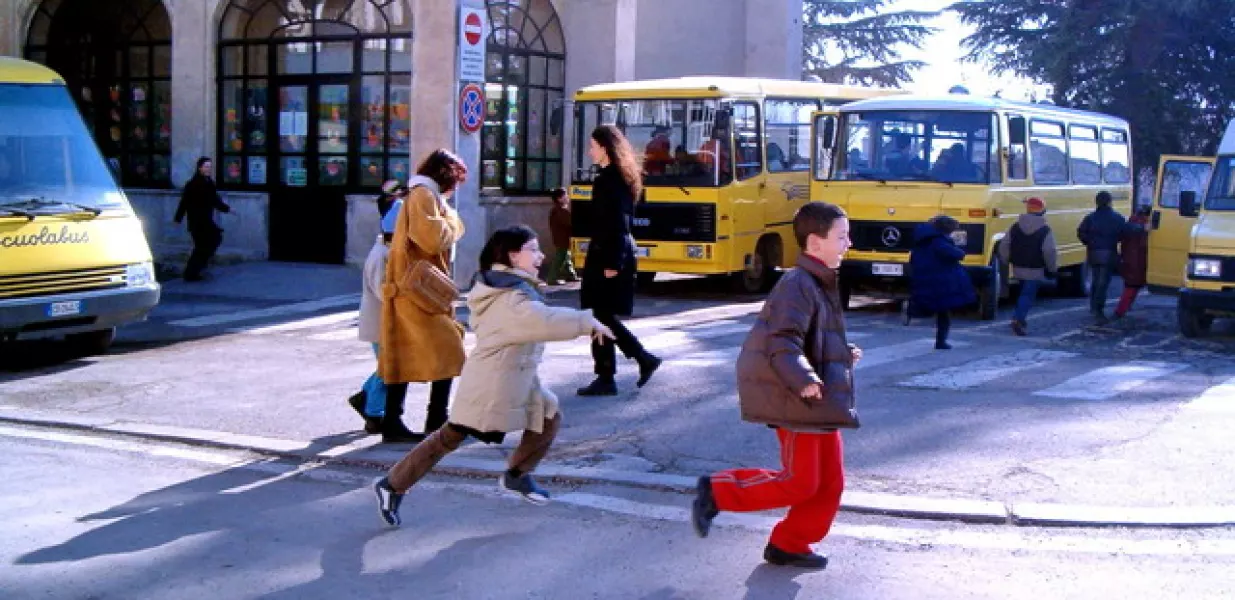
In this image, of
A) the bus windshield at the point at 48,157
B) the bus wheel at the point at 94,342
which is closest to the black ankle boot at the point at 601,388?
the bus windshield at the point at 48,157

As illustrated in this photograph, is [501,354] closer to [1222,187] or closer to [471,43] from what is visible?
[1222,187]

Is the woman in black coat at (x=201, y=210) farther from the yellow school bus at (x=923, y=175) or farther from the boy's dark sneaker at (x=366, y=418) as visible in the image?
the boy's dark sneaker at (x=366, y=418)

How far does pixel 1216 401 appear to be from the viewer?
33.7 ft

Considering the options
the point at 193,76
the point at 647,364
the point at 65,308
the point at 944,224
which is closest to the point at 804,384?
the point at 647,364

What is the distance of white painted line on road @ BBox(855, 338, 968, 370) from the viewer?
12.2m

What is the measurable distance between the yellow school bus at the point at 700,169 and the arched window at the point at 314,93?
11.9ft

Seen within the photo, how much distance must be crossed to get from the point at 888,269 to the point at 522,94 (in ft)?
26.2

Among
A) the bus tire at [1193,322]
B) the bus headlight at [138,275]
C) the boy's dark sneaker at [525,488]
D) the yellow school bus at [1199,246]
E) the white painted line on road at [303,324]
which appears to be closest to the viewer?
the boy's dark sneaker at [525,488]

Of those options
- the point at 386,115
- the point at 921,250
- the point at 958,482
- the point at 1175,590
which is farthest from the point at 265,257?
the point at 1175,590

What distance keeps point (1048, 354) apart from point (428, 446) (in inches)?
328

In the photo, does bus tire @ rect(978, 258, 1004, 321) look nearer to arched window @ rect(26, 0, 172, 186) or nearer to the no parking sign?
the no parking sign

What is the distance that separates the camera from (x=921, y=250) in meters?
13.3

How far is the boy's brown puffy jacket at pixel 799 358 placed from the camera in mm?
5477

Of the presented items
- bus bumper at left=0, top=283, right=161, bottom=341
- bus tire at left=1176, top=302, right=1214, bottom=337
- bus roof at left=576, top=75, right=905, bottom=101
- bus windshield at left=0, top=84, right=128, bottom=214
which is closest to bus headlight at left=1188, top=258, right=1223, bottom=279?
bus tire at left=1176, top=302, right=1214, bottom=337
